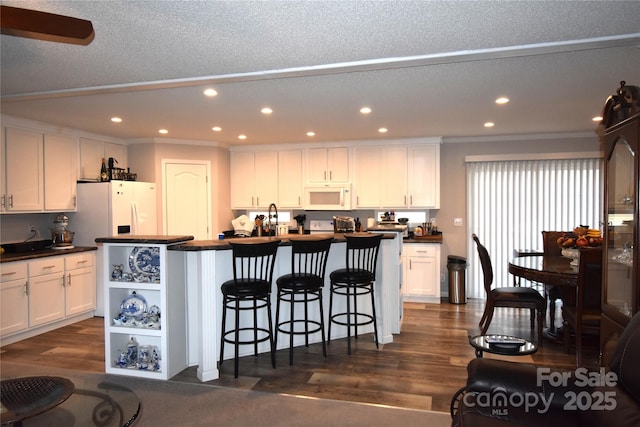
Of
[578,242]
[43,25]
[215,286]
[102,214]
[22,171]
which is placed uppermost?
[43,25]

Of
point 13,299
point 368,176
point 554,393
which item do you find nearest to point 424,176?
point 368,176

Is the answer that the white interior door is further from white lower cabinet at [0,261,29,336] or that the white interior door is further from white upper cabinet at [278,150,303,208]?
white lower cabinet at [0,261,29,336]

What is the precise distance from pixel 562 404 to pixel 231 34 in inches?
A: 106

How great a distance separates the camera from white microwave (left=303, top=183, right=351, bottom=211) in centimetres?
643

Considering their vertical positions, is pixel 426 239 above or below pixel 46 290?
above

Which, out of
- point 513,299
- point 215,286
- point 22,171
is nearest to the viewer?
point 215,286

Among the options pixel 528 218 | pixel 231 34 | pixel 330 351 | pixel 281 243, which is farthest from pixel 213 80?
pixel 528 218

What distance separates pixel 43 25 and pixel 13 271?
335 centimetres

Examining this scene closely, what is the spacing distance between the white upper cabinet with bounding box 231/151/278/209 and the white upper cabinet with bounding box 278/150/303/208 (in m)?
0.09

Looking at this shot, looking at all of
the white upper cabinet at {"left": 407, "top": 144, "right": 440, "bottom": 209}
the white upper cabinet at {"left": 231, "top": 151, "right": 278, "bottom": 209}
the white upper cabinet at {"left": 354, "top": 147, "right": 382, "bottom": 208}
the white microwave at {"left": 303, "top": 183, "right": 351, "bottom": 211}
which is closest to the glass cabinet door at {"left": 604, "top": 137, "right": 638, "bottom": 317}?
the white upper cabinet at {"left": 407, "top": 144, "right": 440, "bottom": 209}

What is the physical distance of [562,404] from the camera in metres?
1.87

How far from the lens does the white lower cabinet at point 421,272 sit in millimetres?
5938

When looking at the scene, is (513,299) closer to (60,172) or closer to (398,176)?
(398,176)

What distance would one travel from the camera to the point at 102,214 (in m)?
5.32
